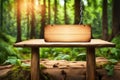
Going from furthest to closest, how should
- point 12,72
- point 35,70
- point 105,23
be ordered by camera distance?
point 105,23
point 12,72
point 35,70

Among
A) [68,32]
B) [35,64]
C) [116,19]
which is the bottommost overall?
[35,64]

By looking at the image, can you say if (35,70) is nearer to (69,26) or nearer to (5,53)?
(69,26)

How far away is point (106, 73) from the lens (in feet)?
21.7

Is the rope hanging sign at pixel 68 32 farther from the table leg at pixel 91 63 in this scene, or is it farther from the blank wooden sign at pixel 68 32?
the table leg at pixel 91 63

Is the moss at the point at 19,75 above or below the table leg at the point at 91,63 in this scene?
below

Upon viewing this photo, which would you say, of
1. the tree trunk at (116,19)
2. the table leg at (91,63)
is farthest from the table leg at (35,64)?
the tree trunk at (116,19)

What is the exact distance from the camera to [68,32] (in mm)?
5379

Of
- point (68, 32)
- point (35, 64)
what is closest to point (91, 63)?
point (68, 32)

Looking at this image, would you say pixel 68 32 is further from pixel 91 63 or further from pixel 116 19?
pixel 116 19

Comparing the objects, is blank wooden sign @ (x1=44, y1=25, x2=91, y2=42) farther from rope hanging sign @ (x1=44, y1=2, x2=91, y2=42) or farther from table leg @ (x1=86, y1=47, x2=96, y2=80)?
table leg @ (x1=86, y1=47, x2=96, y2=80)

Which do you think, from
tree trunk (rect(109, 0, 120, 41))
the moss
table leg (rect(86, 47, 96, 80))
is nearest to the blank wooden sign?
table leg (rect(86, 47, 96, 80))

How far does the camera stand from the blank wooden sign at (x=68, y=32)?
5.31m

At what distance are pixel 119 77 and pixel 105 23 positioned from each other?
9103 mm

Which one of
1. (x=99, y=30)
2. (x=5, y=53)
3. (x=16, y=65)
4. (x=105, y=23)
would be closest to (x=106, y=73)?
(x=16, y=65)
